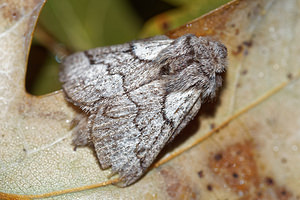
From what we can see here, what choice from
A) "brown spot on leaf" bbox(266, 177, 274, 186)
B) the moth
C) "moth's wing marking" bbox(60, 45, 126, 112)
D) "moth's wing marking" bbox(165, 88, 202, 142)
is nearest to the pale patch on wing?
the moth

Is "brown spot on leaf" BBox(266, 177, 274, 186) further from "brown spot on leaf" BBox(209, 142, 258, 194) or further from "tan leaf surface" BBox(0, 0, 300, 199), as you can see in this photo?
"brown spot on leaf" BBox(209, 142, 258, 194)

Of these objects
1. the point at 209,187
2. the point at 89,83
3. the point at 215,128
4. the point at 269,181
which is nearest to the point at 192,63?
the point at 215,128

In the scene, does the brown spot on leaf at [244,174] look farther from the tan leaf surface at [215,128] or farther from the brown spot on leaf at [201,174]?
the brown spot on leaf at [201,174]

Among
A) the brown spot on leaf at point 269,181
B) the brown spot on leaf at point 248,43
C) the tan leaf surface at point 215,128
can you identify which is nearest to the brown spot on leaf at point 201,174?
the tan leaf surface at point 215,128

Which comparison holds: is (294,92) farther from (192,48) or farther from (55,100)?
(55,100)

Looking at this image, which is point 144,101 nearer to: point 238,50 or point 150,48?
point 150,48
